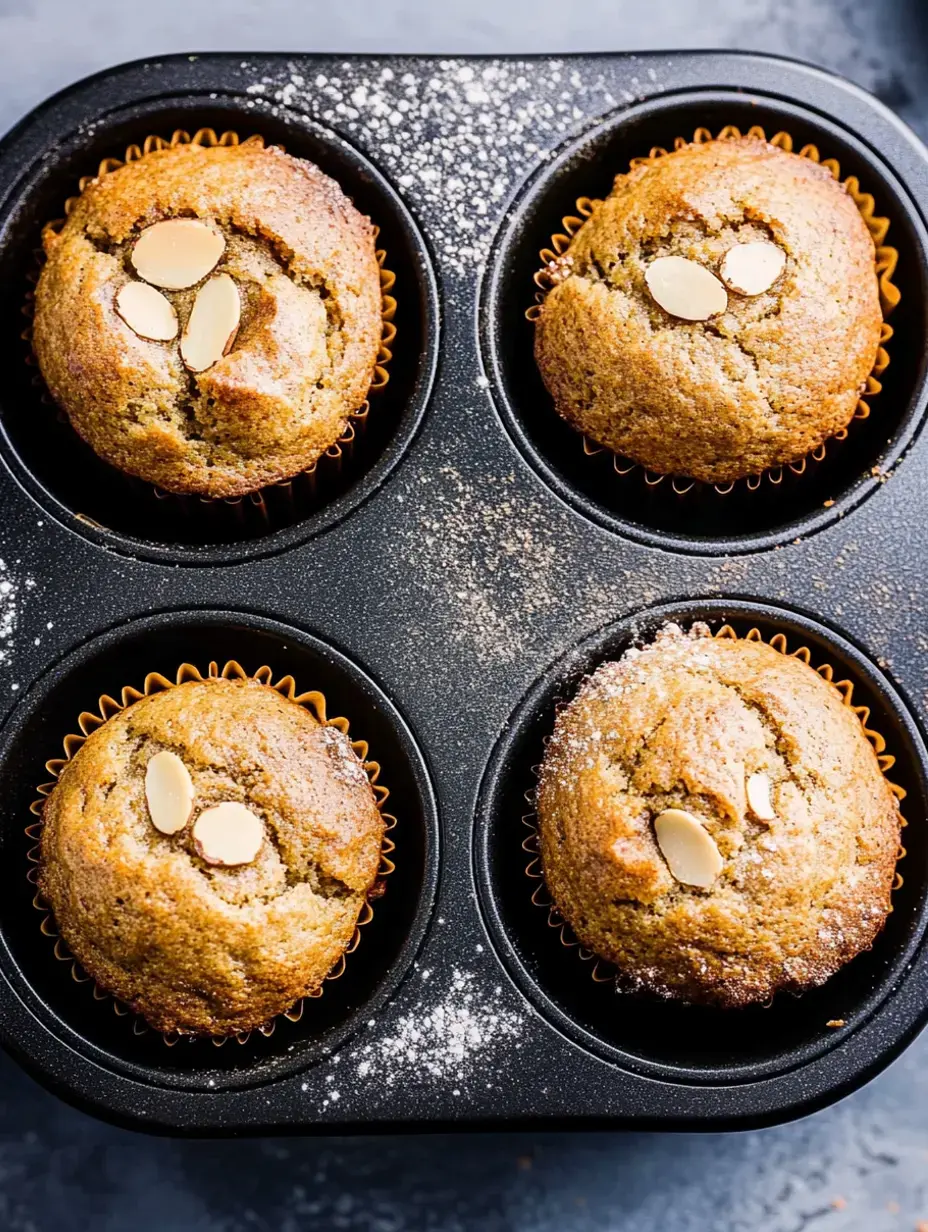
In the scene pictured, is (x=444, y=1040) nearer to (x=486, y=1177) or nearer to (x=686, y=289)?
(x=486, y=1177)

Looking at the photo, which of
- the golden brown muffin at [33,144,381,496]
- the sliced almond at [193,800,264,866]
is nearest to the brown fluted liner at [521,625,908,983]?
the sliced almond at [193,800,264,866]

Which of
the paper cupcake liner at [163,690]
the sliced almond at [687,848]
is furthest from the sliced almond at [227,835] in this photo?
the sliced almond at [687,848]

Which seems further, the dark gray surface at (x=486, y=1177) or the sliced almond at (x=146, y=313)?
the dark gray surface at (x=486, y=1177)

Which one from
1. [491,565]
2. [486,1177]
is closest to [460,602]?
[491,565]

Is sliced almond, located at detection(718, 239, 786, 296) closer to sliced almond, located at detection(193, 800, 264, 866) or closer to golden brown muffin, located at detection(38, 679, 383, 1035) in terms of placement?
golden brown muffin, located at detection(38, 679, 383, 1035)

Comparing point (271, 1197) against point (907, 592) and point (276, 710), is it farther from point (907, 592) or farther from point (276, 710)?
point (907, 592)

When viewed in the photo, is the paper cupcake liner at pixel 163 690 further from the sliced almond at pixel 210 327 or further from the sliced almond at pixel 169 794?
the sliced almond at pixel 210 327
